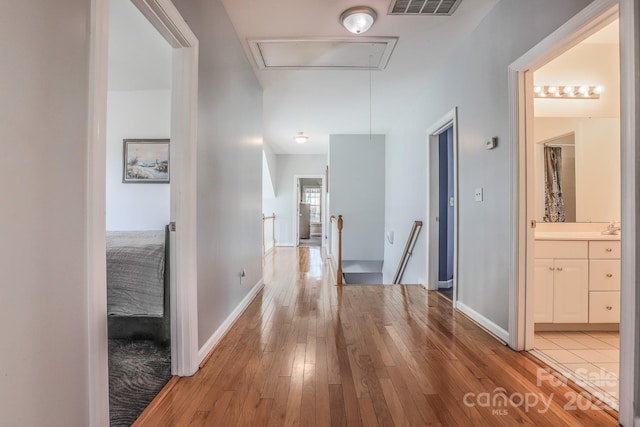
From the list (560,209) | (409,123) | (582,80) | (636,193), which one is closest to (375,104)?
(409,123)

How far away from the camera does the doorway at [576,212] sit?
6.46 feet

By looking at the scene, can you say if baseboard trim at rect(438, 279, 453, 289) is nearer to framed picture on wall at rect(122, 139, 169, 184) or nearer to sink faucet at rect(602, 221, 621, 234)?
sink faucet at rect(602, 221, 621, 234)

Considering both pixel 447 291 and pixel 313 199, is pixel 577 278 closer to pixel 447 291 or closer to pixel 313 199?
pixel 447 291

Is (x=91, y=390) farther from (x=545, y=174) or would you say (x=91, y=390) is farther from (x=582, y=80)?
(x=582, y=80)

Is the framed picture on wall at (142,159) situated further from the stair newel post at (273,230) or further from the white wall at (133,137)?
the stair newel post at (273,230)

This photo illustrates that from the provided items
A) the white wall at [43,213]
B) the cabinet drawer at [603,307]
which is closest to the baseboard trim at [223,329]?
the white wall at [43,213]

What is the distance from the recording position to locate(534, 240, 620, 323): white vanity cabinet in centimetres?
232

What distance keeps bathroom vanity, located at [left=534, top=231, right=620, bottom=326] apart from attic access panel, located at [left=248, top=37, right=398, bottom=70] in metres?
2.14

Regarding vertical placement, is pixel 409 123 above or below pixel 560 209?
above

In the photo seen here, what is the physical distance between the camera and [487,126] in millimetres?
2309

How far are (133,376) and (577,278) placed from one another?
10.6ft

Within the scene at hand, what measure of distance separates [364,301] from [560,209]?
2112 mm

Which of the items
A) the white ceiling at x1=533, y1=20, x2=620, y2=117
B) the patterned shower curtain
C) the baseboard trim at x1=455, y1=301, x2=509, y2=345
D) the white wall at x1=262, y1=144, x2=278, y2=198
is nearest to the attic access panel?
the white ceiling at x1=533, y1=20, x2=620, y2=117

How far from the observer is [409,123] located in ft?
14.2
